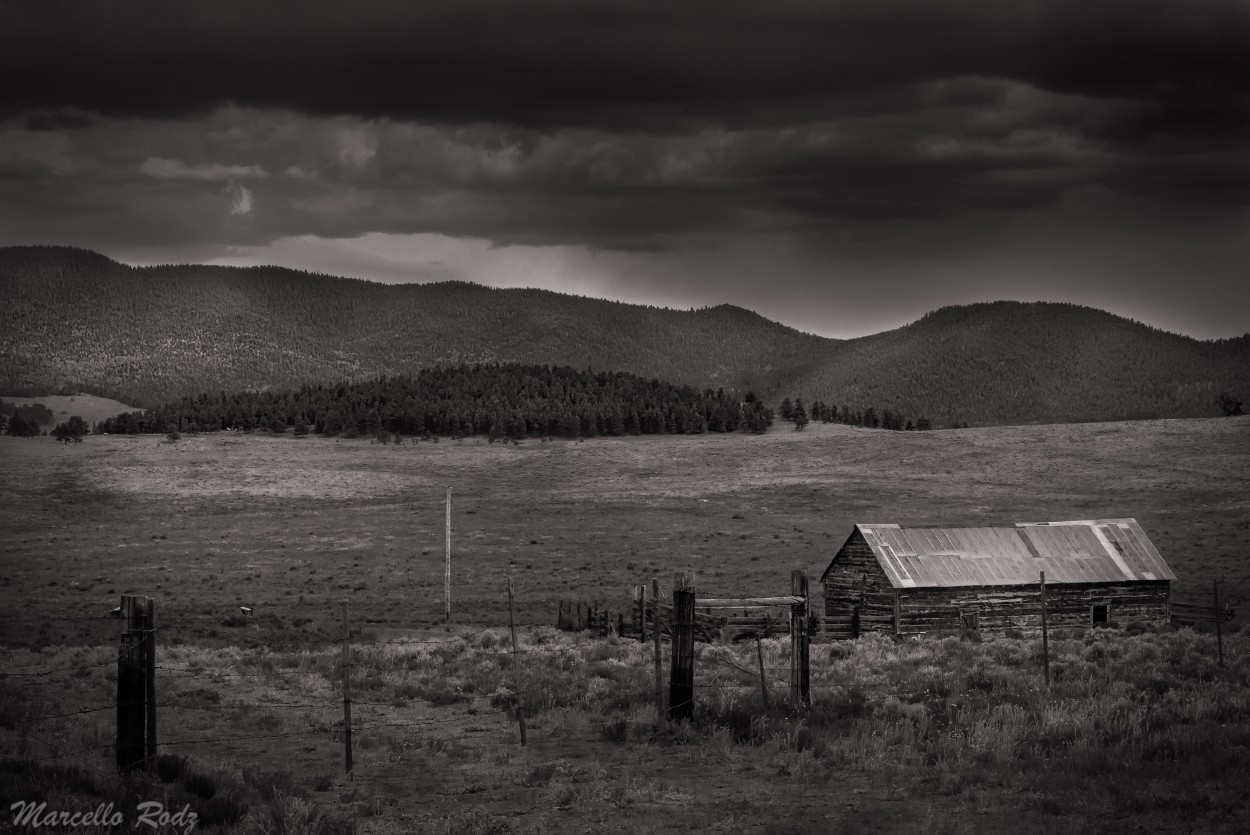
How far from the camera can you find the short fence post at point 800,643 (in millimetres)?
17591

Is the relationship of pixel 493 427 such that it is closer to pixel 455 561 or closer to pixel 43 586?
pixel 455 561

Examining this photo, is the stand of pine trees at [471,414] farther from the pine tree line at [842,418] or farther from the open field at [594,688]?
the open field at [594,688]

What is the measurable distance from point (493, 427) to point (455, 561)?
281 ft

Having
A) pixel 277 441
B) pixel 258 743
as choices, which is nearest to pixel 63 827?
pixel 258 743

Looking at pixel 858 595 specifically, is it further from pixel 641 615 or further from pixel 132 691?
pixel 132 691

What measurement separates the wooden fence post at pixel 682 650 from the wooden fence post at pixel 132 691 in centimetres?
691

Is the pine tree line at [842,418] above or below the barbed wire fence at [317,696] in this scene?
above

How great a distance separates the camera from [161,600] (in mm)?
46625

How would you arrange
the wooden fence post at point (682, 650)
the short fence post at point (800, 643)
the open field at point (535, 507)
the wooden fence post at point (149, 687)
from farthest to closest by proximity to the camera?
the open field at point (535, 507) → the short fence post at point (800, 643) → the wooden fence post at point (682, 650) → the wooden fence post at point (149, 687)

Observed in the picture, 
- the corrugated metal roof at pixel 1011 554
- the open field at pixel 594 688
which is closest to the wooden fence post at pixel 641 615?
the open field at pixel 594 688

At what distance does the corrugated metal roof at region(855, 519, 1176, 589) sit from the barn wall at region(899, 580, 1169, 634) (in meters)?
0.33

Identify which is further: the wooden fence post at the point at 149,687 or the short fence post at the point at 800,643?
the short fence post at the point at 800,643

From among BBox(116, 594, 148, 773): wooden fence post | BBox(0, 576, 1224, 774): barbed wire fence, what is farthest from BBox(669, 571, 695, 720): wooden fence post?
BBox(116, 594, 148, 773): wooden fence post

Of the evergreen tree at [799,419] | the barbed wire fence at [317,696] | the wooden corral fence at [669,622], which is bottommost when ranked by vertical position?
the wooden corral fence at [669,622]
